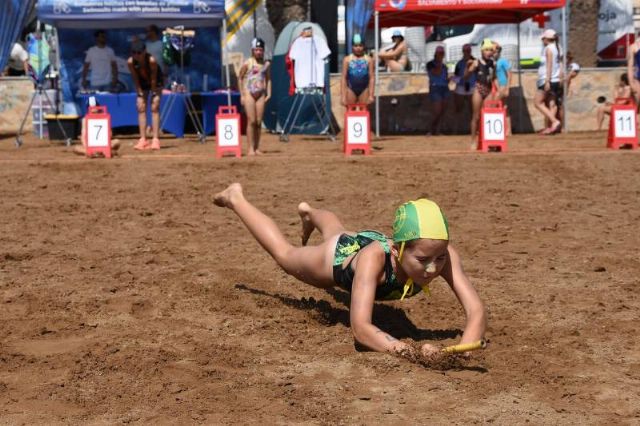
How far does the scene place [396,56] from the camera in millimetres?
19859

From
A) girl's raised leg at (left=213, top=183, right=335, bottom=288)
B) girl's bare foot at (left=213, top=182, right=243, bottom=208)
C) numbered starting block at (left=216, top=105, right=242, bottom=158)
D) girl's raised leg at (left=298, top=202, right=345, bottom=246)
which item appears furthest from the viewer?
numbered starting block at (left=216, top=105, right=242, bottom=158)

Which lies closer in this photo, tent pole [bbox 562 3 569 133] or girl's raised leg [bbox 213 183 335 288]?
girl's raised leg [bbox 213 183 335 288]

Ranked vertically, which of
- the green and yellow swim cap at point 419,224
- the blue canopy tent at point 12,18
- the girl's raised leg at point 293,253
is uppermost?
the blue canopy tent at point 12,18

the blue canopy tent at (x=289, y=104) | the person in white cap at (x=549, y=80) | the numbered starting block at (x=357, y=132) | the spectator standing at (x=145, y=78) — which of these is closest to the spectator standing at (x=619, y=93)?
the person in white cap at (x=549, y=80)

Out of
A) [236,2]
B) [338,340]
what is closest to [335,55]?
[236,2]

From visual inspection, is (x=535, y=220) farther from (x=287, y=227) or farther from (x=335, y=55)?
(x=335, y=55)

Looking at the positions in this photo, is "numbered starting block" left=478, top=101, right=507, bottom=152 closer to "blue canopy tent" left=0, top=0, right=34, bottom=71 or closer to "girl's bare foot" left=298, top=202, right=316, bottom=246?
"girl's bare foot" left=298, top=202, right=316, bottom=246

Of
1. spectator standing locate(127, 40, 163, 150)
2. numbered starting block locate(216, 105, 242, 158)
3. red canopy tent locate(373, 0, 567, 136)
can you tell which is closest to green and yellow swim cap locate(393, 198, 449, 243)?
numbered starting block locate(216, 105, 242, 158)

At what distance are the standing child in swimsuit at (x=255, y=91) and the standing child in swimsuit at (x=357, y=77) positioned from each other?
1649 millimetres

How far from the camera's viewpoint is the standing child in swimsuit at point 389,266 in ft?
16.8

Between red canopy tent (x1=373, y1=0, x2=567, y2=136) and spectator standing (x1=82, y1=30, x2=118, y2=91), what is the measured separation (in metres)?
4.82

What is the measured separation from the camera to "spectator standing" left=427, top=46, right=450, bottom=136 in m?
18.9

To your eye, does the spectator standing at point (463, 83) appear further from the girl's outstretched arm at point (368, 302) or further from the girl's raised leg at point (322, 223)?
Answer: the girl's outstretched arm at point (368, 302)

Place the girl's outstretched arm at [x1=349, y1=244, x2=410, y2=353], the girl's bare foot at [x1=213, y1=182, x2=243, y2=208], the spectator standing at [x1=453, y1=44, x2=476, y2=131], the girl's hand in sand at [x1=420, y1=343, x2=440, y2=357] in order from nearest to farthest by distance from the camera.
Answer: the girl's hand in sand at [x1=420, y1=343, x2=440, y2=357] → the girl's outstretched arm at [x1=349, y1=244, x2=410, y2=353] → the girl's bare foot at [x1=213, y1=182, x2=243, y2=208] → the spectator standing at [x1=453, y1=44, x2=476, y2=131]
